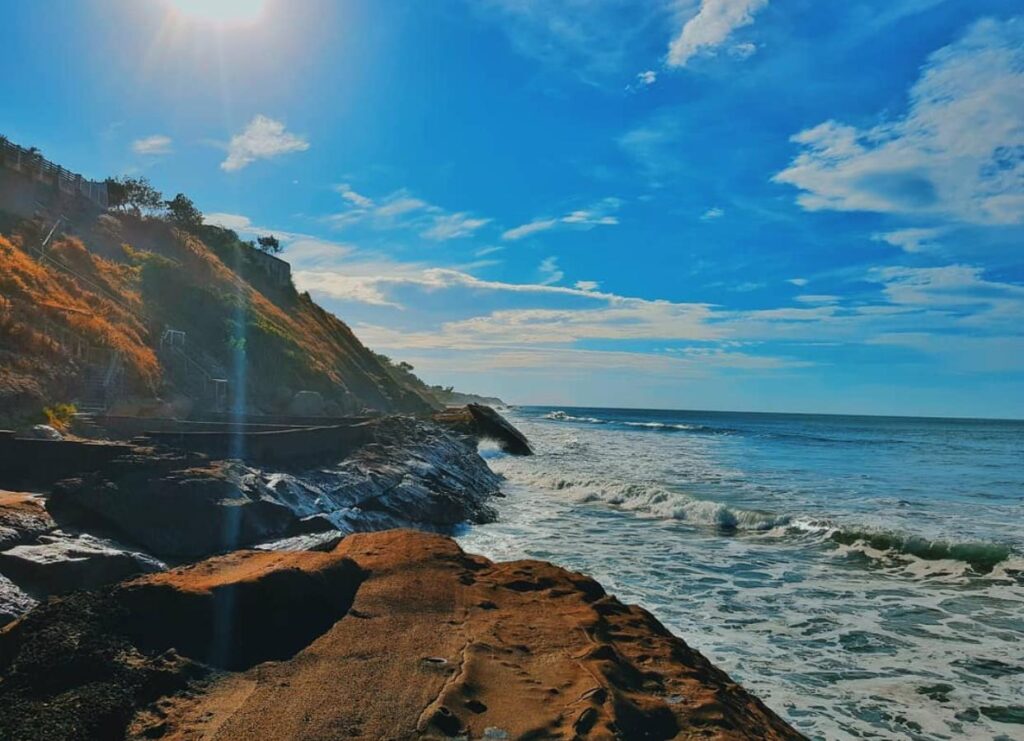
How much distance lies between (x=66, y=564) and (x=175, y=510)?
2.08 m

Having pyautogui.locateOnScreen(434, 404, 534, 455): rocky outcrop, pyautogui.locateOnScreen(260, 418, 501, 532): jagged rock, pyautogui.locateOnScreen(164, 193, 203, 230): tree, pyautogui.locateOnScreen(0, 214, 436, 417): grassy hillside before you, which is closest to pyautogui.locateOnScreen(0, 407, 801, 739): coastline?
pyautogui.locateOnScreen(260, 418, 501, 532): jagged rock

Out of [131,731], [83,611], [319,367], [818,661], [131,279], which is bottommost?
[818,661]

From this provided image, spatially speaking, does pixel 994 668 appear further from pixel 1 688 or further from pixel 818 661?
pixel 1 688

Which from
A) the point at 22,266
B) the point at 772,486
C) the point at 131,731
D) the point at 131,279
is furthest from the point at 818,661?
the point at 131,279

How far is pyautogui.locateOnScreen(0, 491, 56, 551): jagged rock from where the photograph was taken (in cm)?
650

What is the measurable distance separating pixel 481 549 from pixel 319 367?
32.5m

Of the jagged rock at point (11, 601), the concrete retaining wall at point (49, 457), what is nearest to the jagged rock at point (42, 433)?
the concrete retaining wall at point (49, 457)

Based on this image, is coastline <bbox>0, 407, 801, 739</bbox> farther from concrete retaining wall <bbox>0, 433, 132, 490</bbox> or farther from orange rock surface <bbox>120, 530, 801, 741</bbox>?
concrete retaining wall <bbox>0, 433, 132, 490</bbox>

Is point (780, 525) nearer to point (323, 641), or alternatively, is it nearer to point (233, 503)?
point (233, 503)

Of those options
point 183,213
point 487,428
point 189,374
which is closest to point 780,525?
point 487,428

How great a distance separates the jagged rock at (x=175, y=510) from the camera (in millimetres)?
7746

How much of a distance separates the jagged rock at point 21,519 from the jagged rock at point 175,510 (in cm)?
24

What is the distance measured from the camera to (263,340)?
3778 cm

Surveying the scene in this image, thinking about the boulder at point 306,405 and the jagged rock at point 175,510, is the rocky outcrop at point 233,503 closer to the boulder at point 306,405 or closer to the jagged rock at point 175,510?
the jagged rock at point 175,510
